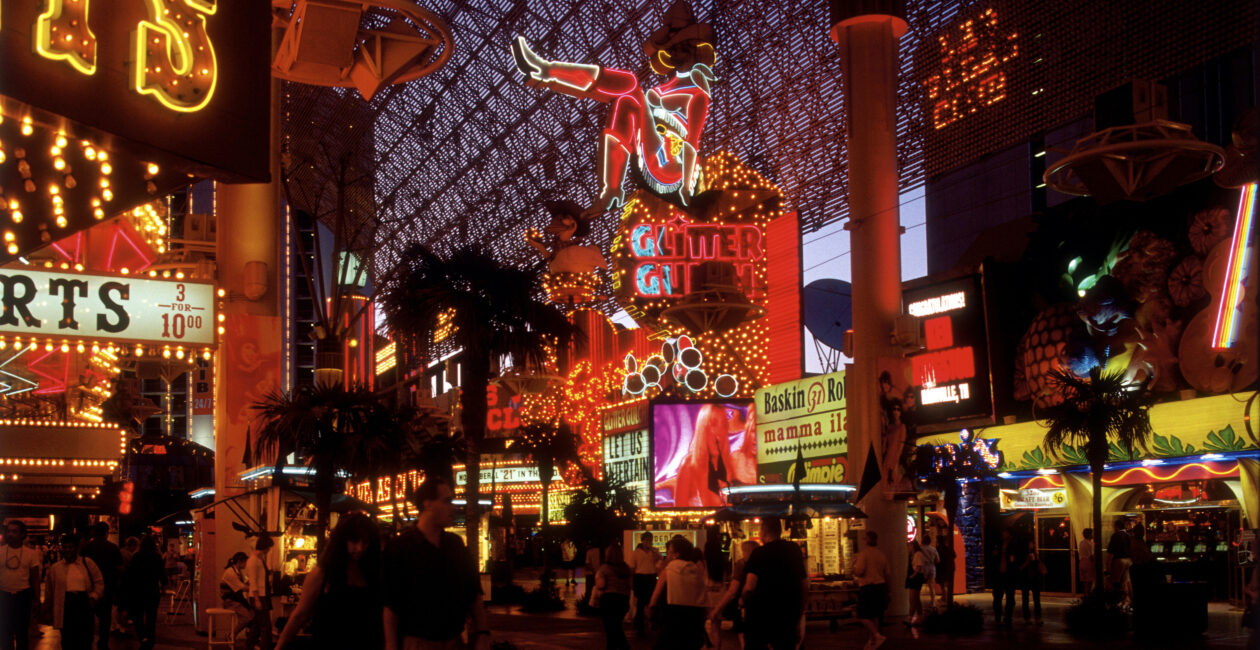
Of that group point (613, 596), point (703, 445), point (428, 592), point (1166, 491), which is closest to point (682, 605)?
point (613, 596)

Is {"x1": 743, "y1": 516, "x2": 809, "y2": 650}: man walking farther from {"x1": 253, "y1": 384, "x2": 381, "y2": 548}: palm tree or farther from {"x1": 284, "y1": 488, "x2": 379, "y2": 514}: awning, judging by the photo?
{"x1": 253, "y1": 384, "x2": 381, "y2": 548}: palm tree

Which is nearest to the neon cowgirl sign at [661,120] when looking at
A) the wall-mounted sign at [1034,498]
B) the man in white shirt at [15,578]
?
the wall-mounted sign at [1034,498]

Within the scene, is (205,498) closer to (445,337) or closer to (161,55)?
(445,337)

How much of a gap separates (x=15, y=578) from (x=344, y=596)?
9.06 meters

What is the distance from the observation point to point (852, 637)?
20.3 metres

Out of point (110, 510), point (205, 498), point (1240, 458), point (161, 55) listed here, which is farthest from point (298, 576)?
point (110, 510)

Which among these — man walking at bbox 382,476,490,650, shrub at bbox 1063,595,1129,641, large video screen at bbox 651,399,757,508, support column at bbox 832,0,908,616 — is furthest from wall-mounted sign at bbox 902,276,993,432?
man walking at bbox 382,476,490,650

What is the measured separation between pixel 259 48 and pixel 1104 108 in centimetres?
1524

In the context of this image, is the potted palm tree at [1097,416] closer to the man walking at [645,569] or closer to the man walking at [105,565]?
the man walking at [645,569]

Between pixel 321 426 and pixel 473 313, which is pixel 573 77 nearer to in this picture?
pixel 473 313

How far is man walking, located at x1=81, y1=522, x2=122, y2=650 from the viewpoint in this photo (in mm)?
17750

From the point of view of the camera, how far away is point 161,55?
19.4 ft

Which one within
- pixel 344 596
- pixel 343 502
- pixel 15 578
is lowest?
pixel 15 578

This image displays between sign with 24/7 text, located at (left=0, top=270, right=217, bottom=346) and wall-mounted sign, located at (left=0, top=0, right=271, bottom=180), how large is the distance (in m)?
5.35
